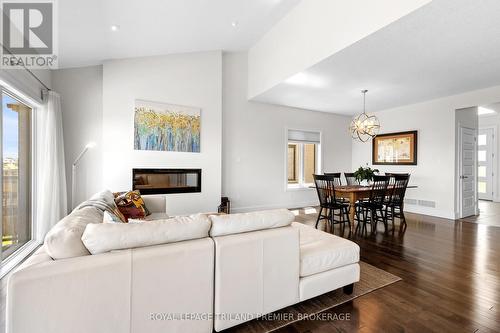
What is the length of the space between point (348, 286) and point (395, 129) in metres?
5.54

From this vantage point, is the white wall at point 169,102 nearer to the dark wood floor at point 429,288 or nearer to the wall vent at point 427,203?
the dark wood floor at point 429,288

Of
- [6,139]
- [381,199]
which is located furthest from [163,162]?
[381,199]

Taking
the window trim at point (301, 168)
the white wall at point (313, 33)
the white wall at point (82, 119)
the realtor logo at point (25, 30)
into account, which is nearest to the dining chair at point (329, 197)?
the window trim at point (301, 168)

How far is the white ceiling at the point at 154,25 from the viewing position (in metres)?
2.98

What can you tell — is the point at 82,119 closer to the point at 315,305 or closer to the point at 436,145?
the point at 315,305

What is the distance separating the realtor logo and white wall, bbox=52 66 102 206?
106 centimetres

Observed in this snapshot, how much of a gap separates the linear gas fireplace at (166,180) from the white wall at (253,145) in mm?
773

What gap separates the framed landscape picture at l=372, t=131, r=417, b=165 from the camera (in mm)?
5930

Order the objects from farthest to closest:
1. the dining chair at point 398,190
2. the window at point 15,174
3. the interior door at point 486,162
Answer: the interior door at point 486,162, the dining chair at point 398,190, the window at point 15,174

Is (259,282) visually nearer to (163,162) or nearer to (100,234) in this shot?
(100,234)

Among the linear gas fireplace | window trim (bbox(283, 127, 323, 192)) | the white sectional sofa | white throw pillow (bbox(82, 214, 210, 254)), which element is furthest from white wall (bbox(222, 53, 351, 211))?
white throw pillow (bbox(82, 214, 210, 254))

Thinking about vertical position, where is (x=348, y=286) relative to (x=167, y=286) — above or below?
below

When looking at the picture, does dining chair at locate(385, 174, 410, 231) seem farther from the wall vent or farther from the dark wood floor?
the wall vent

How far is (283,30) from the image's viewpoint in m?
4.41
